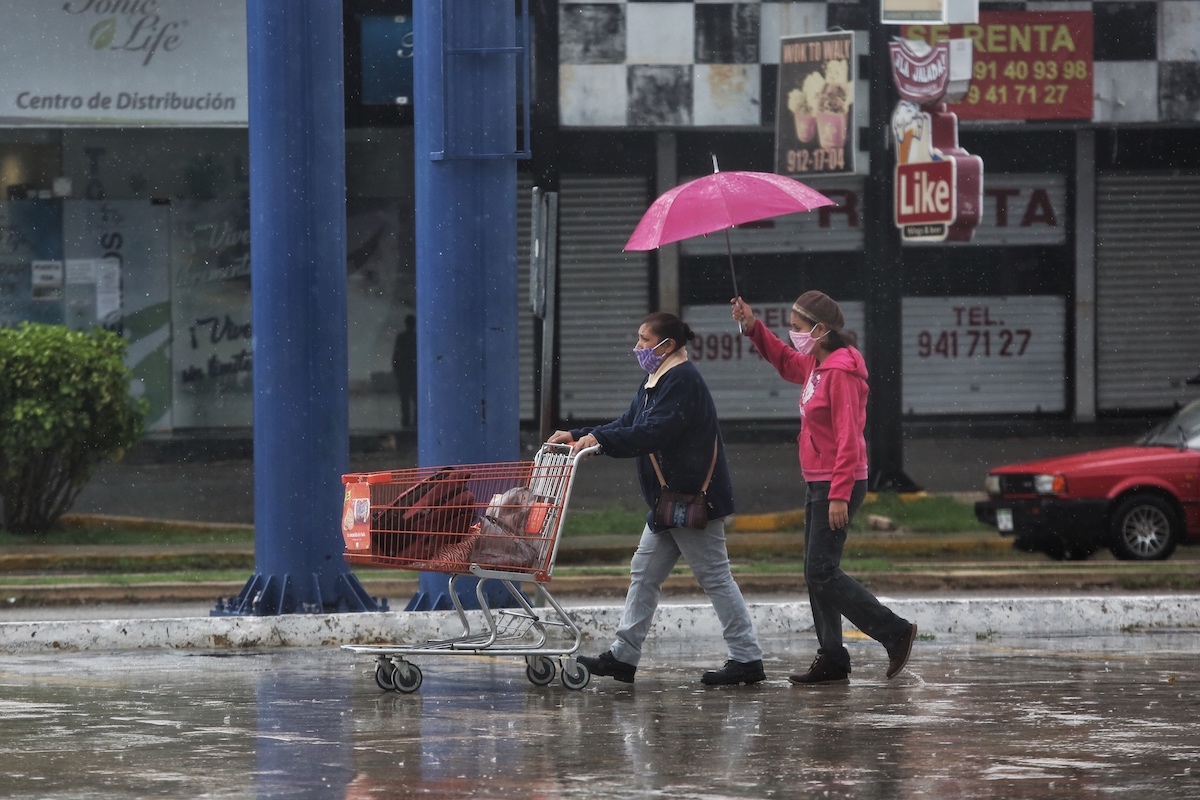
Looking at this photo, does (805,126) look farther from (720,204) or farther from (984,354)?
(720,204)

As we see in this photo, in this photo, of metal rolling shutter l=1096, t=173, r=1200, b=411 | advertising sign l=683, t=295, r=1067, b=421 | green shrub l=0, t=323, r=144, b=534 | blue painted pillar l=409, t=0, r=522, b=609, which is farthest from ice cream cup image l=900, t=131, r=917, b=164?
blue painted pillar l=409, t=0, r=522, b=609

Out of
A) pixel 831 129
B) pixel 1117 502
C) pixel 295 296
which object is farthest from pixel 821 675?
pixel 831 129

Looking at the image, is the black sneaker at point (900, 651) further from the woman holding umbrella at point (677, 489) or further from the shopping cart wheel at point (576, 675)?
the shopping cart wheel at point (576, 675)

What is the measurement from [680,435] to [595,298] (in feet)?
47.3

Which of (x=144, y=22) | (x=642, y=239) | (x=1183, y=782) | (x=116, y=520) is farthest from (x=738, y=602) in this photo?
(x=144, y=22)

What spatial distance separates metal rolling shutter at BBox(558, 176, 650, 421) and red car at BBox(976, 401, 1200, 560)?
27.7 feet

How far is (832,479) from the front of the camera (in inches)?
323

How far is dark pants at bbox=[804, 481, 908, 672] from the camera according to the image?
8289 millimetres

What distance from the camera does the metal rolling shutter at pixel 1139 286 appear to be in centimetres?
2339

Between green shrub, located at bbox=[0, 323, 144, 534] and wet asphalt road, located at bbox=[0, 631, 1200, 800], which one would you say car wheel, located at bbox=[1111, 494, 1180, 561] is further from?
green shrub, located at bbox=[0, 323, 144, 534]

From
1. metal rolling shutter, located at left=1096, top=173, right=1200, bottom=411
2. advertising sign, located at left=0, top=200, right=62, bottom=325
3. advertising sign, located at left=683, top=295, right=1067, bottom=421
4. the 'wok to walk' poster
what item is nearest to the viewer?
the 'wok to walk' poster

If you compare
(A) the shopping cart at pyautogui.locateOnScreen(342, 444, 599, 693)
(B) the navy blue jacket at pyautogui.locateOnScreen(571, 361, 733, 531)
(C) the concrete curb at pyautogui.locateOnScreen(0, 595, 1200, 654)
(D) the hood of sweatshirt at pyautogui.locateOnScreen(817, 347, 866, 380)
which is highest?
(D) the hood of sweatshirt at pyautogui.locateOnScreen(817, 347, 866, 380)

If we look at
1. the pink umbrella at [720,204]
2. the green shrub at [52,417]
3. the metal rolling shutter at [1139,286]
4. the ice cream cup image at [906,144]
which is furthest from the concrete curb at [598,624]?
the metal rolling shutter at [1139,286]

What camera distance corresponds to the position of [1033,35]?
21.1 meters
